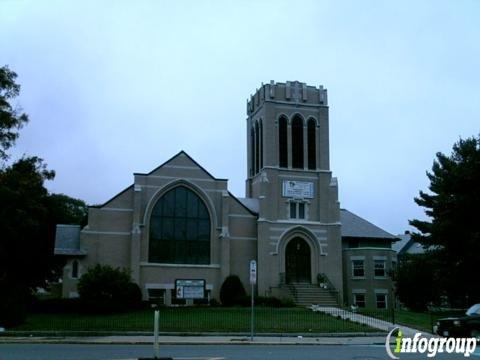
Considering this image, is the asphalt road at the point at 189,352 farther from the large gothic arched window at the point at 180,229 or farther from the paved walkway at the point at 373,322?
the large gothic arched window at the point at 180,229

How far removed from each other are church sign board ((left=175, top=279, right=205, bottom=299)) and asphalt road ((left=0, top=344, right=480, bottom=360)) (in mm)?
21546

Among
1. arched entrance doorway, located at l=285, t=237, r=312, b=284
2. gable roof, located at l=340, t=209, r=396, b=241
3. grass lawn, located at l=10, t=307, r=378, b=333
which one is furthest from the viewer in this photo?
gable roof, located at l=340, t=209, r=396, b=241

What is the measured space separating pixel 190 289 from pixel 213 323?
43.9 ft

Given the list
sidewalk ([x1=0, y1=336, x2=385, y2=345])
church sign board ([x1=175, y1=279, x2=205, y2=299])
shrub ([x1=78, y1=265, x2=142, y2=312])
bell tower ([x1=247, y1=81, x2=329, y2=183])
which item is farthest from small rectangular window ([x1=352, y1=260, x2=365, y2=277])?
sidewalk ([x1=0, y1=336, x2=385, y2=345])

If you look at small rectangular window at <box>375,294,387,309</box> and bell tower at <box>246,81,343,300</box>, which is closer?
bell tower at <box>246,81,343,300</box>

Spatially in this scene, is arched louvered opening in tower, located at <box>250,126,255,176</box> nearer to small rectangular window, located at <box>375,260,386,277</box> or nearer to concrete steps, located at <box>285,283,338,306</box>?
concrete steps, located at <box>285,283,338,306</box>

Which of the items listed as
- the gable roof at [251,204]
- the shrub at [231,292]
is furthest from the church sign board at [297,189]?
the shrub at [231,292]

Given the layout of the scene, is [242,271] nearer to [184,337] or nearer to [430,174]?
[430,174]

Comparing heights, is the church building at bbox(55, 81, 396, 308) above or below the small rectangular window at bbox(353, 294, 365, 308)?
above

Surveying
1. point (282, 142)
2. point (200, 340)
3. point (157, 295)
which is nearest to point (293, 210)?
point (282, 142)

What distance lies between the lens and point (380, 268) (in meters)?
53.1

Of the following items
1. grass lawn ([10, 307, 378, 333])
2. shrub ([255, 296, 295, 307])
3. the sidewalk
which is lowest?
the sidewalk

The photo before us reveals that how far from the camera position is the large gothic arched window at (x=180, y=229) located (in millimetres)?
48344

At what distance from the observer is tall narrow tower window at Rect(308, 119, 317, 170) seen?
2114 inches
